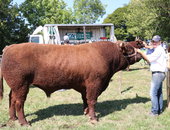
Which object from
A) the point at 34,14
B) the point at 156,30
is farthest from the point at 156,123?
the point at 34,14

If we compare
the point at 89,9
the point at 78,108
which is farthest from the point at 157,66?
the point at 89,9

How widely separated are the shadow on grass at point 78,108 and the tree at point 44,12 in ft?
96.5

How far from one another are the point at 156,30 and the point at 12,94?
971 inches

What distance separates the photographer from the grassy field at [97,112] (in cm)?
530

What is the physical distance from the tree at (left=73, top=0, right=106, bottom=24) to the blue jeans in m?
39.1

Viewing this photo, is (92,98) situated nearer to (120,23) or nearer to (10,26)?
(10,26)

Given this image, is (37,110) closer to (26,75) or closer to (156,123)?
(26,75)

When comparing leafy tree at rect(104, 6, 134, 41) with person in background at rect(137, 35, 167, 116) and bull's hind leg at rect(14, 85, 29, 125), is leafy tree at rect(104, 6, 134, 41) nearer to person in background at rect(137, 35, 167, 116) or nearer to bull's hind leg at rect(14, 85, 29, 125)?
person in background at rect(137, 35, 167, 116)

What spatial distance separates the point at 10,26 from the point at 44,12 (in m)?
11.8

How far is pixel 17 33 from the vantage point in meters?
27.2

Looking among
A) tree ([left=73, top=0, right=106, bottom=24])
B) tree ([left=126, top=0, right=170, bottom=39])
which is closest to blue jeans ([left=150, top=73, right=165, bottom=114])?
tree ([left=126, top=0, right=170, bottom=39])

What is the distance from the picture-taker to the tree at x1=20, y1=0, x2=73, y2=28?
35.1 m

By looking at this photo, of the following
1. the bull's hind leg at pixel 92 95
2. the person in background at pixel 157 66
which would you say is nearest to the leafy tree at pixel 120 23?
the person in background at pixel 157 66

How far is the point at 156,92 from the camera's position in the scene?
19.1 feet
